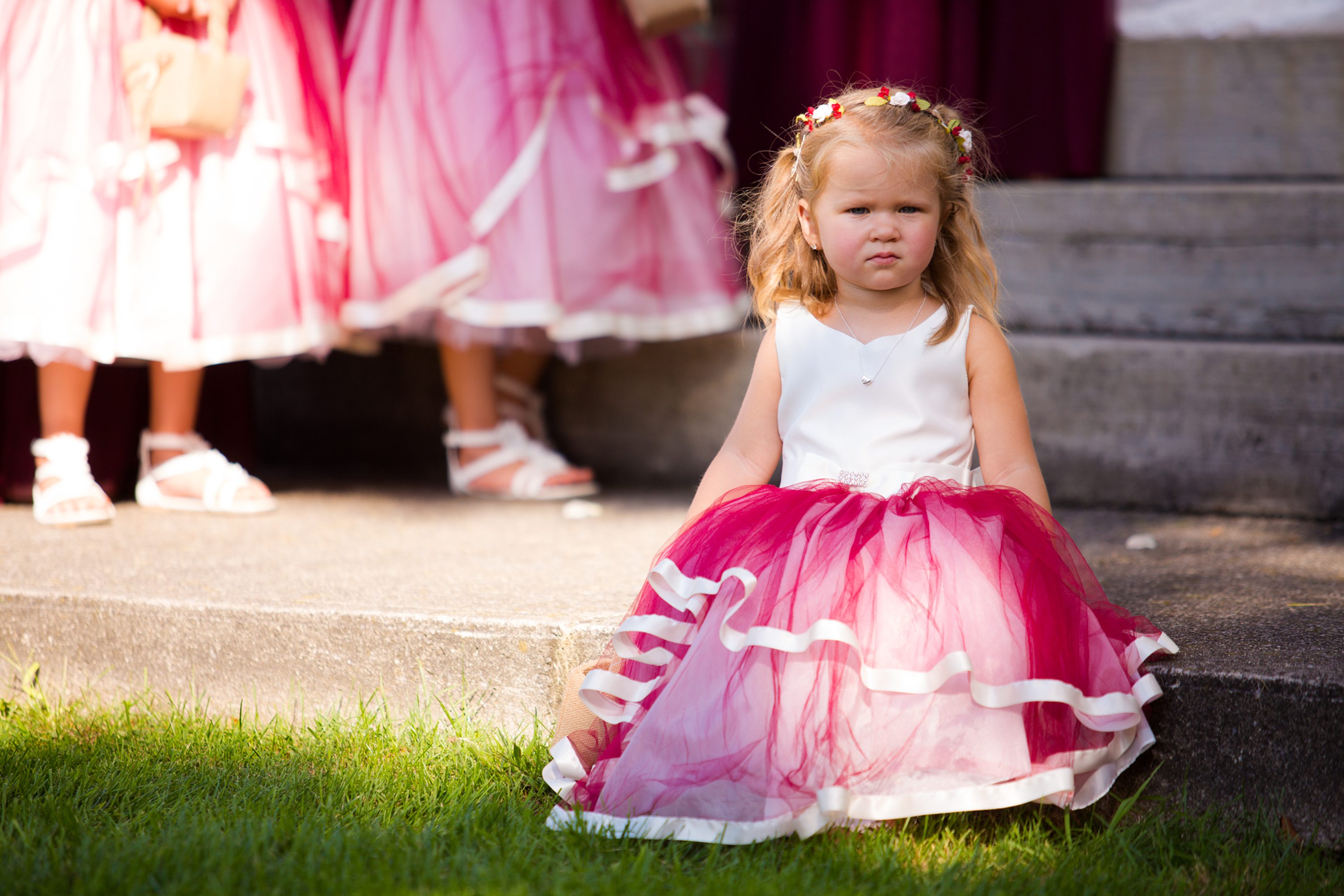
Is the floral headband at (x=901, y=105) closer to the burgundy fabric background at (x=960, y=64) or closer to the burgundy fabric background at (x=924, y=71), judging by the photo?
the burgundy fabric background at (x=924, y=71)

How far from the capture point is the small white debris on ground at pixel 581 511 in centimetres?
246

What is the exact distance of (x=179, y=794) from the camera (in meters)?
1.47

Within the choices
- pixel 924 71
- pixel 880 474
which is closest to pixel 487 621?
pixel 880 474

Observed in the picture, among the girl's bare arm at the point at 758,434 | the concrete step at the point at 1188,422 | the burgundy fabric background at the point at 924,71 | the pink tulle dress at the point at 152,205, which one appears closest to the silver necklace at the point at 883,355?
the girl's bare arm at the point at 758,434

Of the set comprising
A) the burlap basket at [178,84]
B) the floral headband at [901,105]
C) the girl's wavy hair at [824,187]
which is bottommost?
the girl's wavy hair at [824,187]

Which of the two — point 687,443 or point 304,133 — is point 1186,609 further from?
point 304,133

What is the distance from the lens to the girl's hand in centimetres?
236

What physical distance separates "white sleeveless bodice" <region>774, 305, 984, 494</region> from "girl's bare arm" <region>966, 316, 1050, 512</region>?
0.05 ft

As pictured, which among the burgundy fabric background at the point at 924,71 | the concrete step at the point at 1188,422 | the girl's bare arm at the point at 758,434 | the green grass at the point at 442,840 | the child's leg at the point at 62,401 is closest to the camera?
the green grass at the point at 442,840

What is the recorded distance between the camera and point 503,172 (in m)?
2.57

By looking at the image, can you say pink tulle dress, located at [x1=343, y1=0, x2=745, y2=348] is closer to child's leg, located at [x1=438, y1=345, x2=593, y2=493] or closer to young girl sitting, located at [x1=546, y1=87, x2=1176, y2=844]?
child's leg, located at [x1=438, y1=345, x2=593, y2=493]

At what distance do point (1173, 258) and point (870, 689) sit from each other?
1.68 m

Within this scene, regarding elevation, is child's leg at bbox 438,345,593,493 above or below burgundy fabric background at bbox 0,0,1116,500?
below

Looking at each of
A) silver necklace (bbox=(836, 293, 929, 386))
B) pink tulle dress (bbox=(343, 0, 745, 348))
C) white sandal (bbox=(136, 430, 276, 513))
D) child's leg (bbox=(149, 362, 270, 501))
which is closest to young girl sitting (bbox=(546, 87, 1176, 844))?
silver necklace (bbox=(836, 293, 929, 386))
